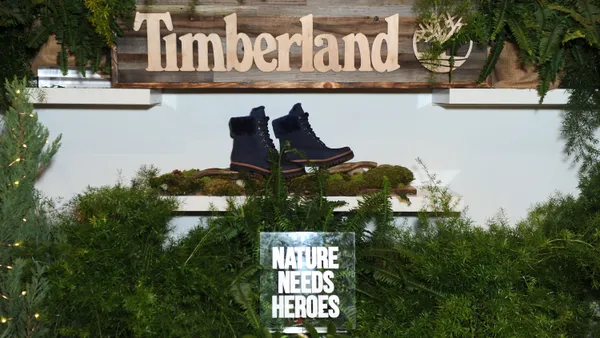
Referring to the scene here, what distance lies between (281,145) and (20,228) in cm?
96

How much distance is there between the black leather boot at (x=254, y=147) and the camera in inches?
99.3

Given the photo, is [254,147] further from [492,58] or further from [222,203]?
[492,58]

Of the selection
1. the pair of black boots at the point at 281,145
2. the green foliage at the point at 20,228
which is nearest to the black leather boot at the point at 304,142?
the pair of black boots at the point at 281,145

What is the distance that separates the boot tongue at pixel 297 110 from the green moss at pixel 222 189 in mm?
384

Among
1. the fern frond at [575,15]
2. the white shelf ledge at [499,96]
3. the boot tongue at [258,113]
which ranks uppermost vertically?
the fern frond at [575,15]

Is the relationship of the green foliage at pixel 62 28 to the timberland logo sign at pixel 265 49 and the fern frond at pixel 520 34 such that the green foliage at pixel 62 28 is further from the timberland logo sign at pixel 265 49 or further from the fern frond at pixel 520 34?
the fern frond at pixel 520 34

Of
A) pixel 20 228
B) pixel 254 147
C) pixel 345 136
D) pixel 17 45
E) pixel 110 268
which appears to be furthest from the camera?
pixel 345 136

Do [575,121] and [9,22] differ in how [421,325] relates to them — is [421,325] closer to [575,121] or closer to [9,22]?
[575,121]

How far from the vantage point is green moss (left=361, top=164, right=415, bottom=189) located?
2.54 meters

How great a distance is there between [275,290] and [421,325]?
0.46m

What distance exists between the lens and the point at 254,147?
2.60 meters

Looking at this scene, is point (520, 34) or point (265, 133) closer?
point (520, 34)

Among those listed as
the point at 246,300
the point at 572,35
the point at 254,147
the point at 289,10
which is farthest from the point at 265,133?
the point at 572,35

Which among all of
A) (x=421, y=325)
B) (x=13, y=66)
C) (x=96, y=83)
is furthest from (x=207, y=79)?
(x=421, y=325)
